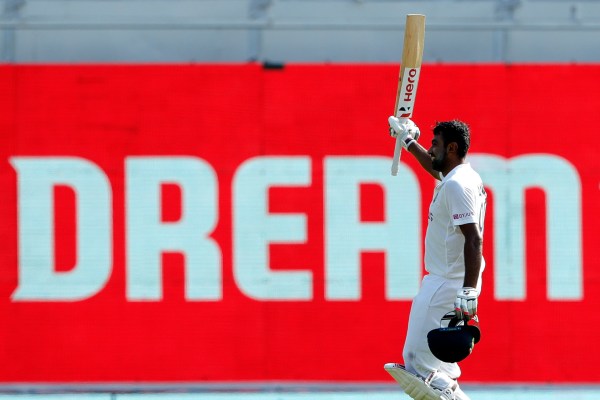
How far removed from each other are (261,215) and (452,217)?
257cm

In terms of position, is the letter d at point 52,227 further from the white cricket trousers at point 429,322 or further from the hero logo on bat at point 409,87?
the white cricket trousers at point 429,322

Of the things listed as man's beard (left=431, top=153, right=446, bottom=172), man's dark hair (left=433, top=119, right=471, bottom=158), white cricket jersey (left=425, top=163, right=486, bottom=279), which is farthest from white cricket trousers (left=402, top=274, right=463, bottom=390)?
man's dark hair (left=433, top=119, right=471, bottom=158)

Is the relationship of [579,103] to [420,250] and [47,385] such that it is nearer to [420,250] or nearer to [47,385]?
[420,250]

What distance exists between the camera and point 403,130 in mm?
6562

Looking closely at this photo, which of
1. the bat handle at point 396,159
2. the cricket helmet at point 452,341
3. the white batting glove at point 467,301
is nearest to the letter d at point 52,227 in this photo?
the bat handle at point 396,159

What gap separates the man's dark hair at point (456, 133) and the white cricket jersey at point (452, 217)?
0.36 feet

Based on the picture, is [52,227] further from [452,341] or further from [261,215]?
[452,341]

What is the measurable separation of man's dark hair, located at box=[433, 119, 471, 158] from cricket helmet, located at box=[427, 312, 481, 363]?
3.10 ft

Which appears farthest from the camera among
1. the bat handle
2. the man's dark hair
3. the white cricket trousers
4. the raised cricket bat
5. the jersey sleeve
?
the bat handle

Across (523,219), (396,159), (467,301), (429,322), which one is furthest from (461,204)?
(523,219)

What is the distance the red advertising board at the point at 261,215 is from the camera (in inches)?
325

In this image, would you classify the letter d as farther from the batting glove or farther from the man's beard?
the man's beard

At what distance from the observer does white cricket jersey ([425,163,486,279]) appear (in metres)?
5.91

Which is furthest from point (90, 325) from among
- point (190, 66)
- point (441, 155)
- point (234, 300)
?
point (441, 155)
